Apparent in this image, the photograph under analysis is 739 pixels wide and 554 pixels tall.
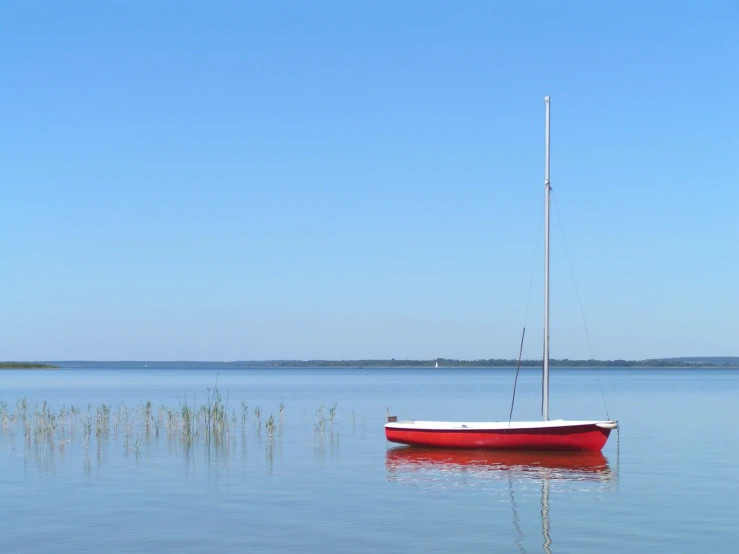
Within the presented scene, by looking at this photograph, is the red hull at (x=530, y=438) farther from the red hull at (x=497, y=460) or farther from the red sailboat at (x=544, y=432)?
the red hull at (x=497, y=460)

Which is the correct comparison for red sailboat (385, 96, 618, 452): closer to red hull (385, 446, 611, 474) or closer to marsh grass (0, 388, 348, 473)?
red hull (385, 446, 611, 474)

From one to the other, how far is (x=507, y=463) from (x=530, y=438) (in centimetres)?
205

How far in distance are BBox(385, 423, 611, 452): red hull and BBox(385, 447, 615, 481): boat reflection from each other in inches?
11.0

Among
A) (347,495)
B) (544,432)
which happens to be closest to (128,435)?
(347,495)

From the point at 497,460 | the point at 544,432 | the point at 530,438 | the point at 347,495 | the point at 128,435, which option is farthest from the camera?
the point at 128,435

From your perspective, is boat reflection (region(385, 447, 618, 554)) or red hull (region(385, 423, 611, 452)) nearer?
boat reflection (region(385, 447, 618, 554))

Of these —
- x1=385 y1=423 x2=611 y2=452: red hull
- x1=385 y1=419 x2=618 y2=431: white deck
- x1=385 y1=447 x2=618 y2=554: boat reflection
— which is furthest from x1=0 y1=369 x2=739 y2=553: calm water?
x1=385 y1=419 x2=618 y2=431: white deck

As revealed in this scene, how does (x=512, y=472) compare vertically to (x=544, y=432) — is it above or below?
below

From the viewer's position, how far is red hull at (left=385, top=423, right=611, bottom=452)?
33781 mm

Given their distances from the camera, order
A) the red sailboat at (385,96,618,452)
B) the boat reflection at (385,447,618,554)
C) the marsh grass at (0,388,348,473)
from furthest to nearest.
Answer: the marsh grass at (0,388,348,473), the red sailboat at (385,96,618,452), the boat reflection at (385,447,618,554)

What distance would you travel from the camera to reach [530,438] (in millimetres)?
34188

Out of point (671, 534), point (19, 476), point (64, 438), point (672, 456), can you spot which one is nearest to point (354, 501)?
point (671, 534)

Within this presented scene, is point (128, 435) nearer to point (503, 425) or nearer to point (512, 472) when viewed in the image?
point (503, 425)

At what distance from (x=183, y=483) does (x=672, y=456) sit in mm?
18074
